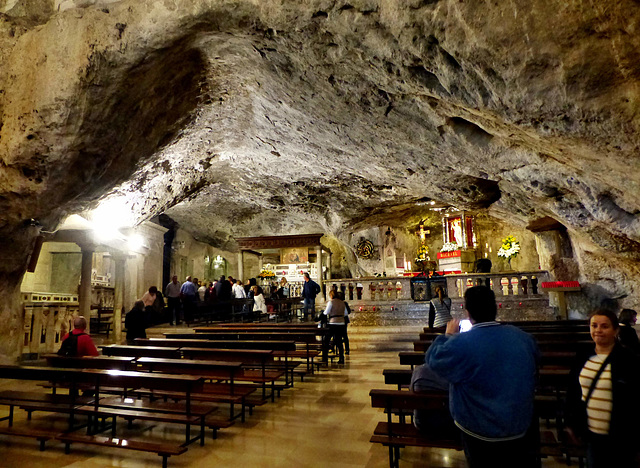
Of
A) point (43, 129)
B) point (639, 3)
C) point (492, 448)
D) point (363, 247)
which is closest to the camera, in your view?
point (492, 448)

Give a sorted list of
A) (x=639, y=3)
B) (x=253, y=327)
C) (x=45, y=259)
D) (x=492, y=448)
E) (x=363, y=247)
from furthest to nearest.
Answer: (x=363, y=247) < (x=45, y=259) < (x=253, y=327) < (x=639, y=3) < (x=492, y=448)

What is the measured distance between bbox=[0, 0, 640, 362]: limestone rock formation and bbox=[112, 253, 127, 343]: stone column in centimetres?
209

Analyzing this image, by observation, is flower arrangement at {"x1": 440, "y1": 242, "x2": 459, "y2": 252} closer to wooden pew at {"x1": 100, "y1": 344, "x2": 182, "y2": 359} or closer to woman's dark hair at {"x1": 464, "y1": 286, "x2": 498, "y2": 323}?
wooden pew at {"x1": 100, "y1": 344, "x2": 182, "y2": 359}

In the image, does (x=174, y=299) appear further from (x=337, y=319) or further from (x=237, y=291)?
(x=337, y=319)

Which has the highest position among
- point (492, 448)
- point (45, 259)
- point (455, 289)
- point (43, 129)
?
point (43, 129)

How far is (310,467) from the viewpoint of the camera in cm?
324

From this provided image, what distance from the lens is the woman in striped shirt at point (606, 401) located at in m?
2.05

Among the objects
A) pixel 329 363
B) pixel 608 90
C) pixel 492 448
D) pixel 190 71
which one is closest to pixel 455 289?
pixel 329 363

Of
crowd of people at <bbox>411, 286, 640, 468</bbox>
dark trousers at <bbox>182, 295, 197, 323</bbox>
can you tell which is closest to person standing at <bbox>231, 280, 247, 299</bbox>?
dark trousers at <bbox>182, 295, 197, 323</bbox>

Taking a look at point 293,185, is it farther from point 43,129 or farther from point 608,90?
point 608,90

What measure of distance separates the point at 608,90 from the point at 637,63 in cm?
33

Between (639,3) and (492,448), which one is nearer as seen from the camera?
(492,448)

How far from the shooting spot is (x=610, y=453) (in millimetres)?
2074

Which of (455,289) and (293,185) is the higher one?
(293,185)
